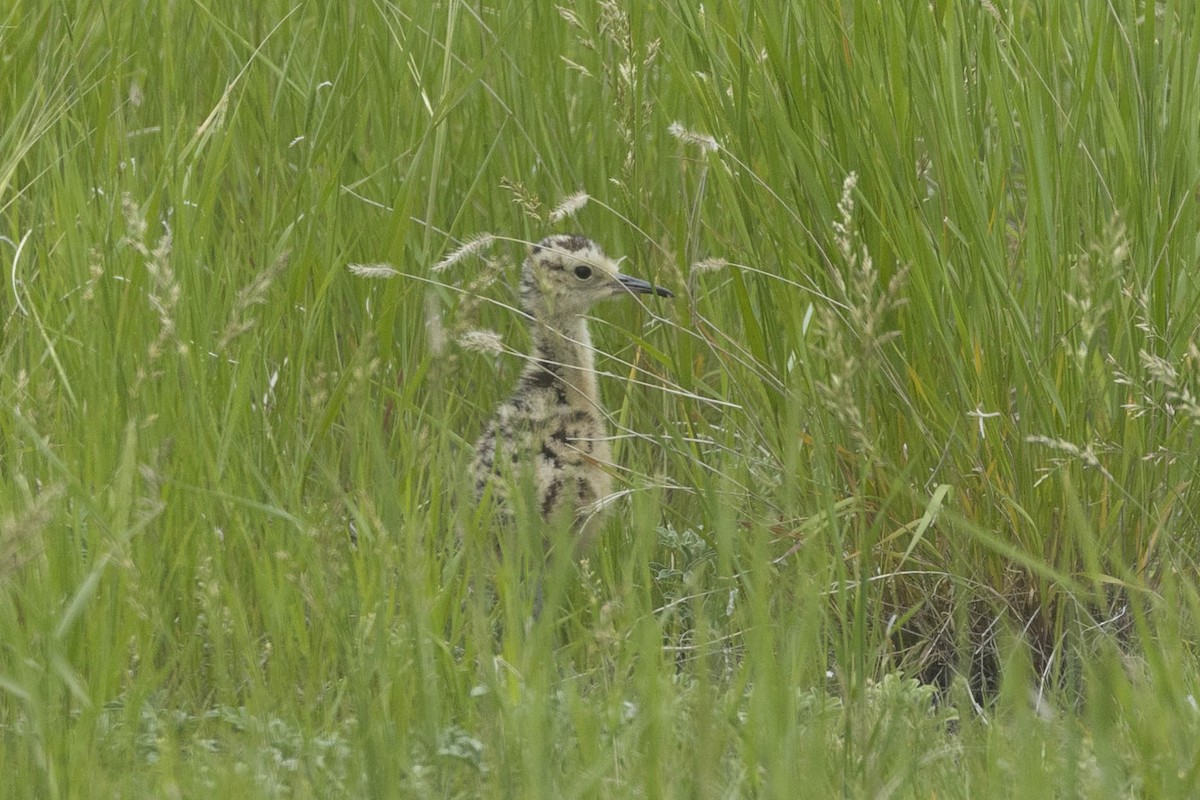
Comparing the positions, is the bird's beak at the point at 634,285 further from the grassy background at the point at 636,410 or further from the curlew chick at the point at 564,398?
the grassy background at the point at 636,410

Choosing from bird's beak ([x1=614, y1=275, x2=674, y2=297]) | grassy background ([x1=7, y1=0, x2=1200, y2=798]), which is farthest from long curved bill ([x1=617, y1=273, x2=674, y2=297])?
grassy background ([x1=7, y1=0, x2=1200, y2=798])

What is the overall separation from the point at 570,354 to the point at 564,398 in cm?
23

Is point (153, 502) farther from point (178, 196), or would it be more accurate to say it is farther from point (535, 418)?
point (535, 418)

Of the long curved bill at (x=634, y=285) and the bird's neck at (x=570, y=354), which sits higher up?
the long curved bill at (x=634, y=285)

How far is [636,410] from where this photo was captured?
4.96 m

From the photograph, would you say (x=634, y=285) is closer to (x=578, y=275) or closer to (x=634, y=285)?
(x=634, y=285)

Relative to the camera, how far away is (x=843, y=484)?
4.11 metres

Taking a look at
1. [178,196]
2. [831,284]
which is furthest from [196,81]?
[831,284]

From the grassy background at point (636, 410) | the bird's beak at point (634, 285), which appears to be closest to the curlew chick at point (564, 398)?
the bird's beak at point (634, 285)

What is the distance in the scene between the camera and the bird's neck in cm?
492

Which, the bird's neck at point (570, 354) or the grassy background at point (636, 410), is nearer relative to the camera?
the grassy background at point (636, 410)

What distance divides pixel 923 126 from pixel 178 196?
70.8 inches

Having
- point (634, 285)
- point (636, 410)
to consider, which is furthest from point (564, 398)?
point (634, 285)

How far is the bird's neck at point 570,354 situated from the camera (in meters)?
4.92
